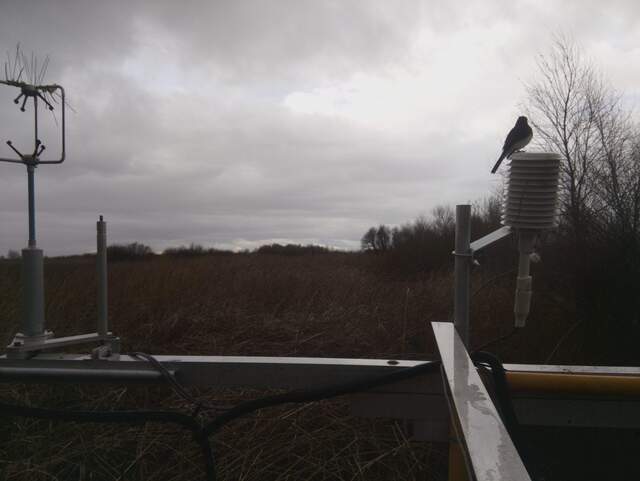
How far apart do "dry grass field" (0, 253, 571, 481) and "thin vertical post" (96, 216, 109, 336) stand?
87cm

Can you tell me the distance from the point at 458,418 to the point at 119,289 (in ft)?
20.9

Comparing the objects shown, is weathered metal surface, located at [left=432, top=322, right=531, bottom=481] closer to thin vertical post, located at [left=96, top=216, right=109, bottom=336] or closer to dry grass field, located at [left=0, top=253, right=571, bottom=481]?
dry grass field, located at [left=0, top=253, right=571, bottom=481]

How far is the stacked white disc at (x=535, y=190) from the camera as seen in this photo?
1452mm

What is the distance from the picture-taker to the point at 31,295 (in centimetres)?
152

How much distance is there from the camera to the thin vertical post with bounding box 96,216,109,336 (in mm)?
1572

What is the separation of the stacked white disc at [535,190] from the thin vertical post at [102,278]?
1.44 m

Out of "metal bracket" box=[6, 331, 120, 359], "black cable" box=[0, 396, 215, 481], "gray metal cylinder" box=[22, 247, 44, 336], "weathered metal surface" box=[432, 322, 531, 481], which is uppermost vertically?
"gray metal cylinder" box=[22, 247, 44, 336]

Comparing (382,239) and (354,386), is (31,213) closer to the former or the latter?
(354,386)

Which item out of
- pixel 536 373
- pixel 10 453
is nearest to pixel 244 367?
pixel 536 373

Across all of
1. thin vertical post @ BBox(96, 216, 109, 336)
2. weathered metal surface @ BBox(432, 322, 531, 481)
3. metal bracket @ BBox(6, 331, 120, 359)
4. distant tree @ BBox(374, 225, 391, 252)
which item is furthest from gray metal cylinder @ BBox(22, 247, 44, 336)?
distant tree @ BBox(374, 225, 391, 252)

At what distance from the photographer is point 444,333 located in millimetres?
1434

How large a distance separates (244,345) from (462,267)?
11.1 ft

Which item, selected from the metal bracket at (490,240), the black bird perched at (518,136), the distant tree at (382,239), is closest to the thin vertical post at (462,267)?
the metal bracket at (490,240)

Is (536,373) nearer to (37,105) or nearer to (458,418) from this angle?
(458,418)
